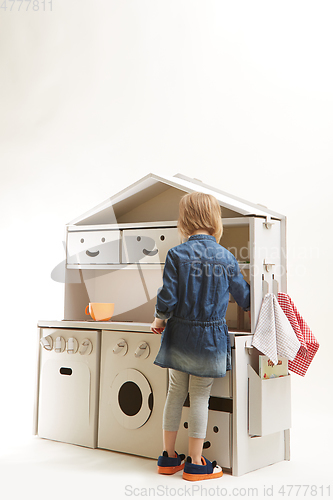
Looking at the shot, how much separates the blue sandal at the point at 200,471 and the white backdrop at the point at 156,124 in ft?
3.46

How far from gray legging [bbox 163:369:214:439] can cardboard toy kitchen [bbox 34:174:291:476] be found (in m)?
0.09

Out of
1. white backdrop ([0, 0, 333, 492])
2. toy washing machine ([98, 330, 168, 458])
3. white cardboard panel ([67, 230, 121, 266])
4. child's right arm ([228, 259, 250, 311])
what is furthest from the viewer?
white backdrop ([0, 0, 333, 492])

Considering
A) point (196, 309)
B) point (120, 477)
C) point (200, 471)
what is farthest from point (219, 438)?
point (196, 309)

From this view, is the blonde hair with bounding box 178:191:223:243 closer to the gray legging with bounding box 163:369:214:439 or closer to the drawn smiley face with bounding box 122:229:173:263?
the drawn smiley face with bounding box 122:229:173:263

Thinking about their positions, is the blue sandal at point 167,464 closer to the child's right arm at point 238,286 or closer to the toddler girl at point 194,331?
the toddler girl at point 194,331

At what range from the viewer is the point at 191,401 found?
188 centimetres

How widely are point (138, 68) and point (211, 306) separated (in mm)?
2398

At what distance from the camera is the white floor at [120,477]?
1.71 metres

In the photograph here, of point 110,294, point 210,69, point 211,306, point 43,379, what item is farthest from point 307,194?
point 43,379

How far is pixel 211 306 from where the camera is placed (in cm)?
186

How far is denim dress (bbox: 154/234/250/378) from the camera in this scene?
1.84 m

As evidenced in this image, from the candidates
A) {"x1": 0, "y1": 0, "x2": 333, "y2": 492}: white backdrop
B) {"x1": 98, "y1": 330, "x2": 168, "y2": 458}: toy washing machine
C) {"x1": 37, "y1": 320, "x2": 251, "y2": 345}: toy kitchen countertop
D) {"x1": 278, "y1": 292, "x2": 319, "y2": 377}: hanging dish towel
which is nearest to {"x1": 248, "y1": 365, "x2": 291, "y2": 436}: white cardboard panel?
{"x1": 278, "y1": 292, "x2": 319, "y2": 377}: hanging dish towel

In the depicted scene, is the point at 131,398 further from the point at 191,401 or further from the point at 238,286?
the point at 238,286

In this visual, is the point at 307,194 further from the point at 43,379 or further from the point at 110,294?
the point at 43,379
